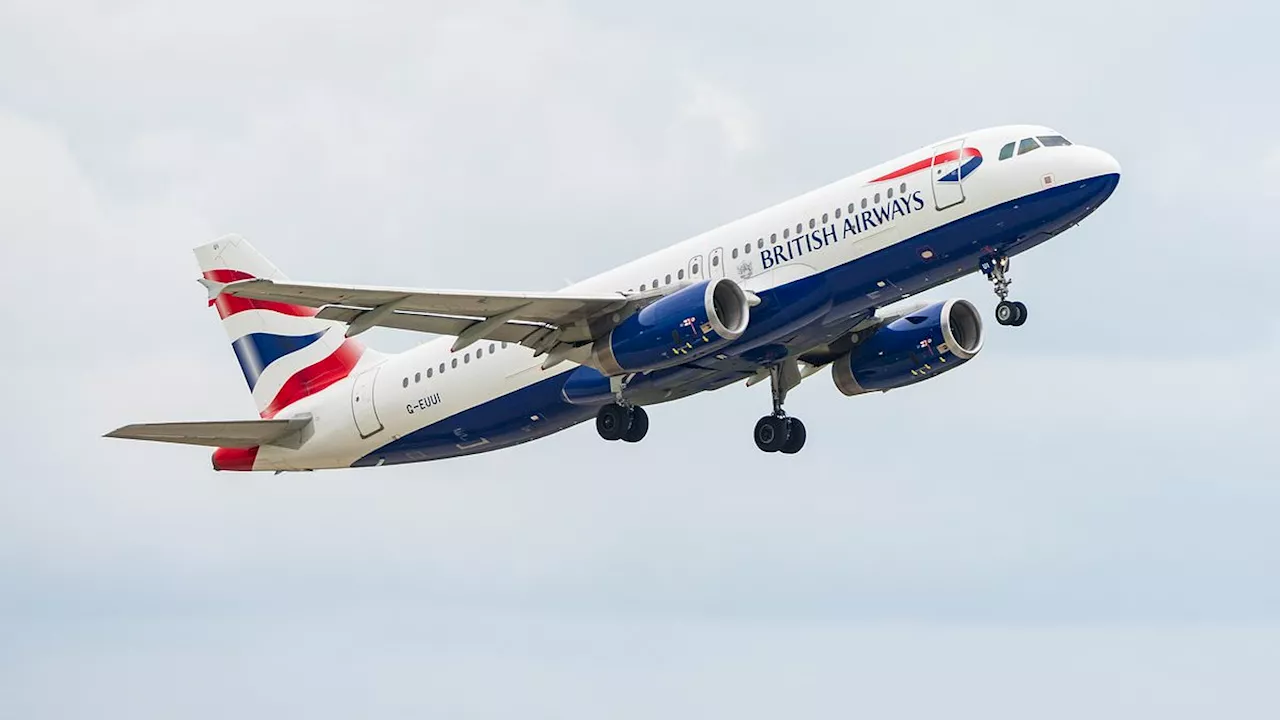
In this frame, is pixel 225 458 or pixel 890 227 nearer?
pixel 890 227

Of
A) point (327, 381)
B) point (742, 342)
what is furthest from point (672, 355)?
point (327, 381)

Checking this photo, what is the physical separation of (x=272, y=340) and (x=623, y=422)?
12.0 metres

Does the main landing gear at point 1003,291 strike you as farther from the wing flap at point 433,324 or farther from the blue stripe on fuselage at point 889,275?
the wing flap at point 433,324

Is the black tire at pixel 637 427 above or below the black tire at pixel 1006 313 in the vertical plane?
above

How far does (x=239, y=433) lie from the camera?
53156 mm

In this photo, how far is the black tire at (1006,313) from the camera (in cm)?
4422

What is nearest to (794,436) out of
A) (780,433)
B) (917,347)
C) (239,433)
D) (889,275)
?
(780,433)

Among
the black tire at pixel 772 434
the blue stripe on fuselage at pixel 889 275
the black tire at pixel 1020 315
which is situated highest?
the black tire at pixel 772 434

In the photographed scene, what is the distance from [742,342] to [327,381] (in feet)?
44.9

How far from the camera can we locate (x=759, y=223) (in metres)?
46.5

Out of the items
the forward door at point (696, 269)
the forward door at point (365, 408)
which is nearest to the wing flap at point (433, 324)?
the forward door at point (696, 269)

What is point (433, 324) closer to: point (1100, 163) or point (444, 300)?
point (444, 300)

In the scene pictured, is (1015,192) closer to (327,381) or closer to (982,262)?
(982,262)

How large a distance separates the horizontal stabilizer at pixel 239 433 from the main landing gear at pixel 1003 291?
18.6m
